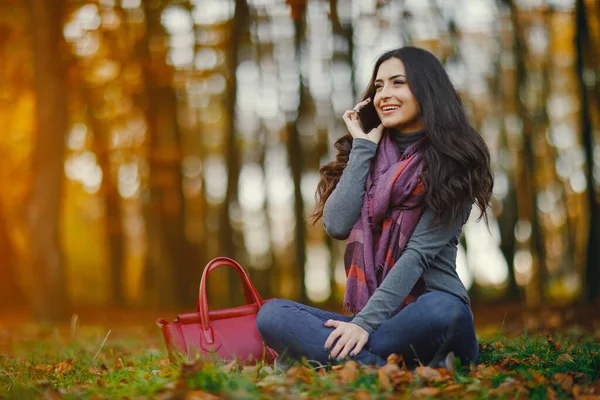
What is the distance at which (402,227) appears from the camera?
4.01 meters

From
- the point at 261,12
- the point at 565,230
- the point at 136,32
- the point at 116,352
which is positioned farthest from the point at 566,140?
the point at 116,352

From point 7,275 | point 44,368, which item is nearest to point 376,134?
point 44,368

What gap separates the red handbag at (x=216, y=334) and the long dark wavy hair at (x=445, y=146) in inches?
50.3

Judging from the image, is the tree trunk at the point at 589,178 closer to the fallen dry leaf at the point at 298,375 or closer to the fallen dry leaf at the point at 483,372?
the fallen dry leaf at the point at 483,372

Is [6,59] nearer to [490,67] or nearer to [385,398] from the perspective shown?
[490,67]

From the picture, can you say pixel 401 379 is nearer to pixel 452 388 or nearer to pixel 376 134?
pixel 452 388

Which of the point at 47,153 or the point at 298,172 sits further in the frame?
the point at 298,172

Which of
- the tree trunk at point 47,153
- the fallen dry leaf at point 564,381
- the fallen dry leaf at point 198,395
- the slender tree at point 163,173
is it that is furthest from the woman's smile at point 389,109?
the slender tree at point 163,173

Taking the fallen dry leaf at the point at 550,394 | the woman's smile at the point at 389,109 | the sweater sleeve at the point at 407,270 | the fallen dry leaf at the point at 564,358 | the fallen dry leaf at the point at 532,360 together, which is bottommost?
the fallen dry leaf at the point at 532,360

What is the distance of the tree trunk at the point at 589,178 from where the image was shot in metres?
10.8

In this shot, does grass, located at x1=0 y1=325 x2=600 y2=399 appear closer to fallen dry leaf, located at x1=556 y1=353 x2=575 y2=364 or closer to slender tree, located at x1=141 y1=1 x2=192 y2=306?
fallen dry leaf, located at x1=556 y1=353 x2=575 y2=364

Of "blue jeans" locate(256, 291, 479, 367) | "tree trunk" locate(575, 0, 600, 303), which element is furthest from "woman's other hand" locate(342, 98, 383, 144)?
"tree trunk" locate(575, 0, 600, 303)

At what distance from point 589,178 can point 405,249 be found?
805 cm

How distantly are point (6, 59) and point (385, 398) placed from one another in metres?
16.9
